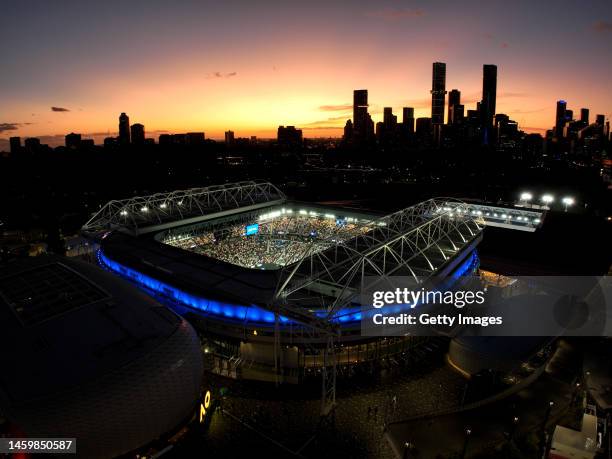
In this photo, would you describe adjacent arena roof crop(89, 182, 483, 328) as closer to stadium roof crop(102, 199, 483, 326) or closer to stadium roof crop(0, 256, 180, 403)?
stadium roof crop(102, 199, 483, 326)

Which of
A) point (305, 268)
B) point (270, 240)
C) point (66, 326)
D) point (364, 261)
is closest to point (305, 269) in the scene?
point (305, 268)

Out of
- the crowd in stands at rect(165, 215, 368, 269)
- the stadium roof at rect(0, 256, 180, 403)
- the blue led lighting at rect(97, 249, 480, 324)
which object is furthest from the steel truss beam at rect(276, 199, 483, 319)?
the stadium roof at rect(0, 256, 180, 403)

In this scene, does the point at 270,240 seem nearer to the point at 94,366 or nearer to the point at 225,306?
the point at 225,306

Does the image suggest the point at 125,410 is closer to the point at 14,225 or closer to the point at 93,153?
the point at 14,225

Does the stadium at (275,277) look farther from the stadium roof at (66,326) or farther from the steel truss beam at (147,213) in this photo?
the stadium roof at (66,326)

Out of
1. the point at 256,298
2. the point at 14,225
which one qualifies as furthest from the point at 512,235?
the point at 14,225

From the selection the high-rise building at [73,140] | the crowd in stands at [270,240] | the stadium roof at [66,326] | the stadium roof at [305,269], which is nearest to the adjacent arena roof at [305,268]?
the stadium roof at [305,269]
